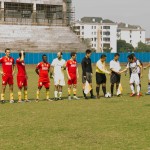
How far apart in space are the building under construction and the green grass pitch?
41.8 m

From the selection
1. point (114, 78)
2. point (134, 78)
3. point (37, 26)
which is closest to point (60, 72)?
point (114, 78)

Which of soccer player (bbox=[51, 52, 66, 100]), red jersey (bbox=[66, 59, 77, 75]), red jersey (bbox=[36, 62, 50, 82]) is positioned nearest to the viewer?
red jersey (bbox=[36, 62, 50, 82])

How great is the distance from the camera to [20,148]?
821 centimetres

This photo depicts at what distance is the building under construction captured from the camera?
57.2 m

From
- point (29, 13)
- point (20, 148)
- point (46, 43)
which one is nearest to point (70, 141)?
point (20, 148)

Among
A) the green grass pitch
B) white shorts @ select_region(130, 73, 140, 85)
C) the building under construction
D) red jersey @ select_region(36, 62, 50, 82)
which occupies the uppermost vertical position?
the building under construction

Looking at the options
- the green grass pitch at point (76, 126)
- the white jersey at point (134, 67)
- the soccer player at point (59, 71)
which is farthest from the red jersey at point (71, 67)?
the white jersey at point (134, 67)

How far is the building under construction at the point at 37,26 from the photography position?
57.2 metres

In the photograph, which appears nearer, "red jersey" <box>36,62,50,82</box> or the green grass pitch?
the green grass pitch

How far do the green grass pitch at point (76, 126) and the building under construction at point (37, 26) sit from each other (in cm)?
4184

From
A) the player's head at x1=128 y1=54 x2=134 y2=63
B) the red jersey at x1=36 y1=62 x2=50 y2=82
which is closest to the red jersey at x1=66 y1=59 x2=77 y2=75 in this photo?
the red jersey at x1=36 y1=62 x2=50 y2=82

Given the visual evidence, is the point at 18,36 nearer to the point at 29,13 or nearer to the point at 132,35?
the point at 29,13

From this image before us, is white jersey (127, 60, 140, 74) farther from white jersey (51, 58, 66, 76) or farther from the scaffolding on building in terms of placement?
the scaffolding on building

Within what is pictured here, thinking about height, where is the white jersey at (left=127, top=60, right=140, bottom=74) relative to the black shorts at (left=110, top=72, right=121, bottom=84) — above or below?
above
